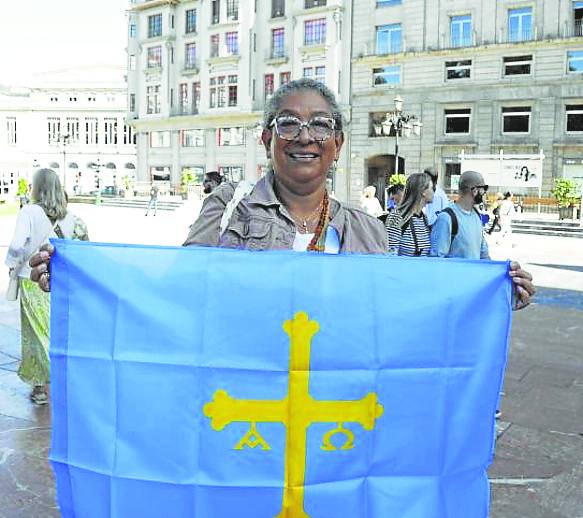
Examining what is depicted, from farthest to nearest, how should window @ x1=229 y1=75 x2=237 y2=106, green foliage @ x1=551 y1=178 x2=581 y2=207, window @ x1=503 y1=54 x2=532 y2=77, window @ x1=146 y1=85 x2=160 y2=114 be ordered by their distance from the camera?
1. window @ x1=146 y1=85 x2=160 y2=114
2. window @ x1=229 y1=75 x2=237 y2=106
3. window @ x1=503 y1=54 x2=532 y2=77
4. green foliage @ x1=551 y1=178 x2=581 y2=207

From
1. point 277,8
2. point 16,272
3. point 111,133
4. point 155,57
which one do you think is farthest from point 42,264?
point 111,133

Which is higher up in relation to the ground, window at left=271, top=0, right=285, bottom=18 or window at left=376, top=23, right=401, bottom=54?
window at left=271, top=0, right=285, bottom=18

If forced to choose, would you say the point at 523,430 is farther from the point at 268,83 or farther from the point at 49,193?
the point at 268,83

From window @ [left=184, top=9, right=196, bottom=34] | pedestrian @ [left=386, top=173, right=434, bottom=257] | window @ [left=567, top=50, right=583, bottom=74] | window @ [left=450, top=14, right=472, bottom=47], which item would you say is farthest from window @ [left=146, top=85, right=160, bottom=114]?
pedestrian @ [left=386, top=173, right=434, bottom=257]

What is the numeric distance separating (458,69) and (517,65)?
3.07 meters

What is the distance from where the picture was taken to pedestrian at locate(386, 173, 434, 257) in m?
5.78

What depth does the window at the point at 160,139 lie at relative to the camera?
5116 centimetres

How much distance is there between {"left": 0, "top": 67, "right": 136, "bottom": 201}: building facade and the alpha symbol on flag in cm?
8263

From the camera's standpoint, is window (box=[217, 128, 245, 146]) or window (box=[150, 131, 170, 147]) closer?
window (box=[217, 128, 245, 146])

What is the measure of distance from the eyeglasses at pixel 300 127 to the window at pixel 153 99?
5205 centimetres

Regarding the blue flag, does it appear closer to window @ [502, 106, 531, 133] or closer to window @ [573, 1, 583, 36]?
window @ [502, 106, 531, 133]

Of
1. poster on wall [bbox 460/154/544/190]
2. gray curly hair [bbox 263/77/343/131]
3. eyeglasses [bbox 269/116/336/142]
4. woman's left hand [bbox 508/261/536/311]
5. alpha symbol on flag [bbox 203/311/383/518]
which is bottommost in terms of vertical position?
alpha symbol on flag [bbox 203/311/383/518]

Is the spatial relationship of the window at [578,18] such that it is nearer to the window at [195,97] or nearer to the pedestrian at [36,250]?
the window at [195,97]

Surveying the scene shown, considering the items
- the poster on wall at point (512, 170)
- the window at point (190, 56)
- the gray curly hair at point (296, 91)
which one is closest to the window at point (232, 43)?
the window at point (190, 56)
